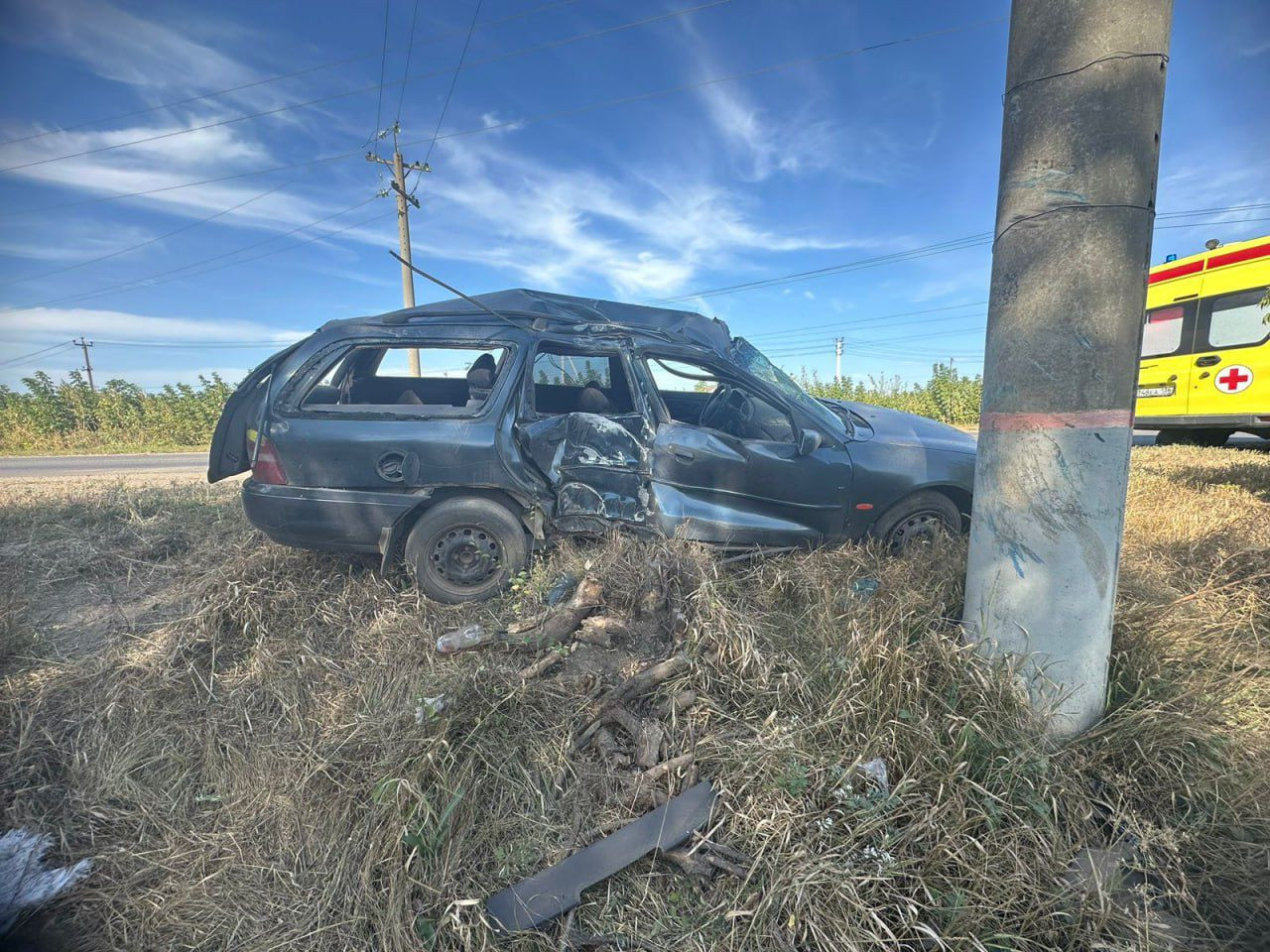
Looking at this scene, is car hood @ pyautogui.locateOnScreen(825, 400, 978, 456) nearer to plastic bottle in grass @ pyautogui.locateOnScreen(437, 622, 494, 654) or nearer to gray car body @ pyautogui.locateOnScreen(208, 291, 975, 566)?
gray car body @ pyautogui.locateOnScreen(208, 291, 975, 566)

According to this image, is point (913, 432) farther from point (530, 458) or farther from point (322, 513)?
point (322, 513)

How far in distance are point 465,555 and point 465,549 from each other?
1.6 inches

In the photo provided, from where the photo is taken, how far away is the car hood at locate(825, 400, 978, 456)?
12.6 feet

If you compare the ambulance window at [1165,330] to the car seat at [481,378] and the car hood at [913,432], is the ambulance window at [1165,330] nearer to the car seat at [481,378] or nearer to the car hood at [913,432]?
the car hood at [913,432]

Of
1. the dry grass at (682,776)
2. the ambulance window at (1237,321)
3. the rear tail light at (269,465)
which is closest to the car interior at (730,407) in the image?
the dry grass at (682,776)

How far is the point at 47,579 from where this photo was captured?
380cm

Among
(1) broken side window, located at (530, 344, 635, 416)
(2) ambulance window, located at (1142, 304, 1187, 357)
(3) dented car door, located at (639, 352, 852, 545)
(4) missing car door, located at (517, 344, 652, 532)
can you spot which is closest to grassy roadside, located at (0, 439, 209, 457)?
Answer: (1) broken side window, located at (530, 344, 635, 416)

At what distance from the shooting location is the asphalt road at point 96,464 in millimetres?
11272

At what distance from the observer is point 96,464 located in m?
13.2

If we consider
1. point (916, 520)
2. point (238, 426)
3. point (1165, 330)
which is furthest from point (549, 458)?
point (1165, 330)

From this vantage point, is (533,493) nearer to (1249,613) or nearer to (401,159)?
(1249,613)

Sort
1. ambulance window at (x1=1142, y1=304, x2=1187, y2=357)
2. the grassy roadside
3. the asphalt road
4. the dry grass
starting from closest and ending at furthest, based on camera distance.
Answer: the dry grass, ambulance window at (x1=1142, y1=304, x2=1187, y2=357), the asphalt road, the grassy roadside

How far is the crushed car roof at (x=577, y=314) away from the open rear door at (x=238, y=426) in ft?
2.29

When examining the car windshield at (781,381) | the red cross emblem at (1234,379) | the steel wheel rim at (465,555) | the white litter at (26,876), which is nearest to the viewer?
the white litter at (26,876)
